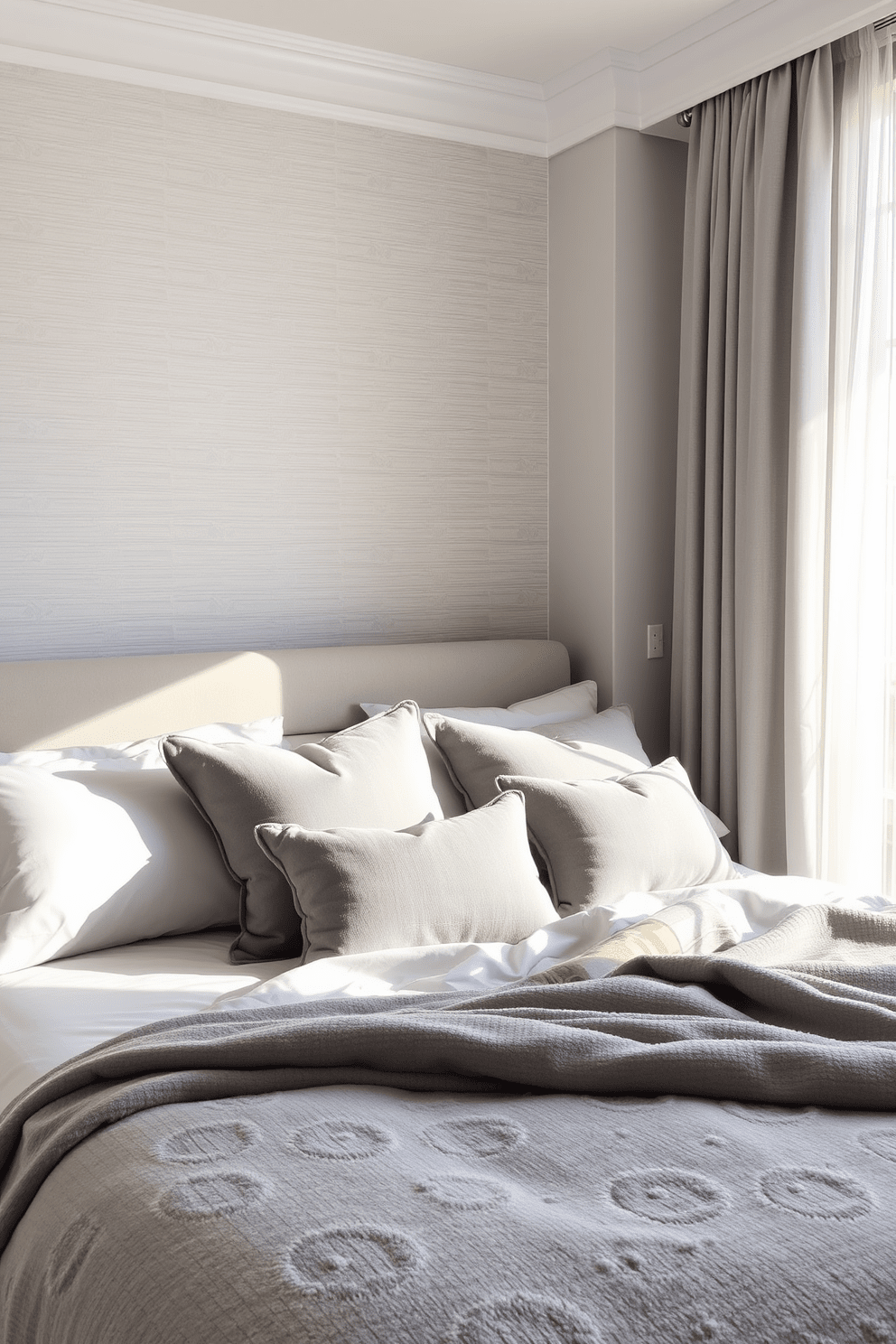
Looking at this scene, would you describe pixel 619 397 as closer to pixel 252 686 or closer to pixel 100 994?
pixel 252 686

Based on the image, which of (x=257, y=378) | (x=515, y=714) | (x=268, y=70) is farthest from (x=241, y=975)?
(x=268, y=70)

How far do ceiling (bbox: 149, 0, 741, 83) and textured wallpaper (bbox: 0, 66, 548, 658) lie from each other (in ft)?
0.75

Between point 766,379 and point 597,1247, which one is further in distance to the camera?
point 766,379

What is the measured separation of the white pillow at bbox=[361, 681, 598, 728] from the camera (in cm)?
302

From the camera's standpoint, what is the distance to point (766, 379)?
3002mm

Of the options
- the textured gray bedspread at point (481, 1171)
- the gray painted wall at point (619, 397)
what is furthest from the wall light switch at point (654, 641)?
the textured gray bedspread at point (481, 1171)

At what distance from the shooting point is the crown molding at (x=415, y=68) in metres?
2.80

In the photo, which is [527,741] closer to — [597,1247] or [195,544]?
[195,544]

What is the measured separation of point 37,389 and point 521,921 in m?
1.77

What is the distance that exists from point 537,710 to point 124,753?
1128 millimetres

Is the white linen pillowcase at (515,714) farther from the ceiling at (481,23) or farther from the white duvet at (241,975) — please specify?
the ceiling at (481,23)

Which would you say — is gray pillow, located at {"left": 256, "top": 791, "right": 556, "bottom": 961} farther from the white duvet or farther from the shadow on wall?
the shadow on wall

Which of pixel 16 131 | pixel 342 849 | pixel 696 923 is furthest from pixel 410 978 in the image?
pixel 16 131

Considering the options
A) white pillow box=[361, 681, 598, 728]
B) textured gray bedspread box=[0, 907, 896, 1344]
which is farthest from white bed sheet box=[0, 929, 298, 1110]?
white pillow box=[361, 681, 598, 728]
